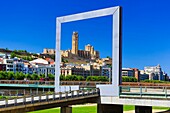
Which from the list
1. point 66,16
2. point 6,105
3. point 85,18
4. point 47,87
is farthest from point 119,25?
point 47,87

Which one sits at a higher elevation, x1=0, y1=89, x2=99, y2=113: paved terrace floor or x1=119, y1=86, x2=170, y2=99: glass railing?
x1=119, y1=86, x2=170, y2=99: glass railing

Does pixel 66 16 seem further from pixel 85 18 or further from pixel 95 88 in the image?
pixel 95 88

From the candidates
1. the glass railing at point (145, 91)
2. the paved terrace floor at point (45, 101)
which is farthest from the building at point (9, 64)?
the glass railing at point (145, 91)

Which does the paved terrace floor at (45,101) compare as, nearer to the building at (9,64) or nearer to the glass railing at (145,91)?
the glass railing at (145,91)

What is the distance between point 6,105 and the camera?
1869 centimetres

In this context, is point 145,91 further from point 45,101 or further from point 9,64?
point 9,64

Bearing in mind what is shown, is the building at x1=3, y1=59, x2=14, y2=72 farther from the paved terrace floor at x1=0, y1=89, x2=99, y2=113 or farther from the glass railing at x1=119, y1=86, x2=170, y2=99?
the glass railing at x1=119, y1=86, x2=170, y2=99

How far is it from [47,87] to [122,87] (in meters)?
34.0

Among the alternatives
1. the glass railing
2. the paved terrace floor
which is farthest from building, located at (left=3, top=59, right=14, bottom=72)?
the glass railing

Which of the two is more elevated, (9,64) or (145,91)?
(9,64)

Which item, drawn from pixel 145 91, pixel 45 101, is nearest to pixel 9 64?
pixel 145 91

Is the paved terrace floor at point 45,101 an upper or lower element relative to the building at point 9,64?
lower

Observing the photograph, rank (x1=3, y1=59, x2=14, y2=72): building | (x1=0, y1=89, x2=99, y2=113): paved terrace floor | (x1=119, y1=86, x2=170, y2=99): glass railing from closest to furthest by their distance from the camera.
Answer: (x1=0, y1=89, x2=99, y2=113): paved terrace floor → (x1=119, y1=86, x2=170, y2=99): glass railing → (x1=3, y1=59, x2=14, y2=72): building

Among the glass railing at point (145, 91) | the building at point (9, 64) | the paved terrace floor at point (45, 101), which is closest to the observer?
the paved terrace floor at point (45, 101)
